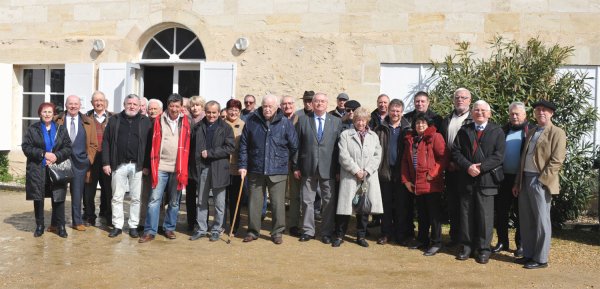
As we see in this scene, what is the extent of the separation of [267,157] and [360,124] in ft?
3.39

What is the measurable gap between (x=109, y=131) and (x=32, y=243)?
138cm

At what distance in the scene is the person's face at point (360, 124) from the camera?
662cm

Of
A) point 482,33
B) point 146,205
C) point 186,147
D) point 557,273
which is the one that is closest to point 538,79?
point 482,33

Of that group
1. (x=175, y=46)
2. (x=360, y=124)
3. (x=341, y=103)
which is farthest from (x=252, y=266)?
(x=175, y=46)

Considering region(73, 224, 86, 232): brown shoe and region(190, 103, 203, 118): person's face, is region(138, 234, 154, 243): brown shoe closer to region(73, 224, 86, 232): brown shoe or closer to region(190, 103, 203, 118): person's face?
region(73, 224, 86, 232): brown shoe

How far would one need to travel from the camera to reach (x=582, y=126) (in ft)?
25.3

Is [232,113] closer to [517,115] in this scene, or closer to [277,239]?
[277,239]

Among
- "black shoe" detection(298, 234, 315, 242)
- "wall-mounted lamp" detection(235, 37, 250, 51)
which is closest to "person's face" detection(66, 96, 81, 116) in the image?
"black shoe" detection(298, 234, 315, 242)

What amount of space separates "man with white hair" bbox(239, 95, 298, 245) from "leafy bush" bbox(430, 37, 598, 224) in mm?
2164

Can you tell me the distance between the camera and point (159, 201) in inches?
268

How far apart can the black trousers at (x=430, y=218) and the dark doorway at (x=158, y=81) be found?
5880 millimetres

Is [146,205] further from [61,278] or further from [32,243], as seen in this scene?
[61,278]

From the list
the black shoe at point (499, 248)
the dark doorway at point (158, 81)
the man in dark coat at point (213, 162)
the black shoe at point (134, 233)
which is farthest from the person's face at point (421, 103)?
the dark doorway at point (158, 81)

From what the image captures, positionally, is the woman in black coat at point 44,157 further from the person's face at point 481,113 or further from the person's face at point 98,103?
the person's face at point 481,113
